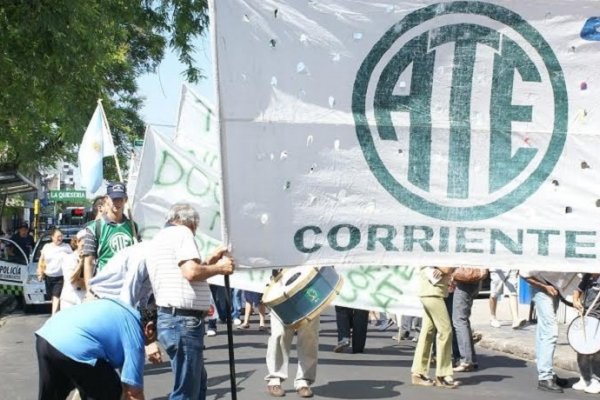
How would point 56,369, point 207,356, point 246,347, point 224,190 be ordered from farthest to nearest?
point 246,347, point 207,356, point 56,369, point 224,190

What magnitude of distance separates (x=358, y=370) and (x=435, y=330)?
143 centimetres

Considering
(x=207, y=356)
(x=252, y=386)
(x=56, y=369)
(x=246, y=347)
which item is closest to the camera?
(x=56, y=369)

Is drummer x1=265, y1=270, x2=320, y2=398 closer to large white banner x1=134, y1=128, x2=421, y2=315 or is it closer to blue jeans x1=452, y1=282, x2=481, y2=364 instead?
large white banner x1=134, y1=128, x2=421, y2=315

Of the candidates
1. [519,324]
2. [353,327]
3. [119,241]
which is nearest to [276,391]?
[119,241]

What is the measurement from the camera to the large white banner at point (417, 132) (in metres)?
5.46

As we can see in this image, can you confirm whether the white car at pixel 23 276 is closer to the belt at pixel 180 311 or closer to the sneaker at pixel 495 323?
the sneaker at pixel 495 323

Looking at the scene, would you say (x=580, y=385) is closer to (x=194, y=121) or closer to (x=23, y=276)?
(x=194, y=121)

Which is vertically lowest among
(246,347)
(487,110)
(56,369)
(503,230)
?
(246,347)

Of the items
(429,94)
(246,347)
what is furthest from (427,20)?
(246,347)

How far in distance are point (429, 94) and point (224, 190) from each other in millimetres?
1173

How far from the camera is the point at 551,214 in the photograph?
18.2 ft

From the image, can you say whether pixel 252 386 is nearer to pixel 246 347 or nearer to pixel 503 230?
pixel 246 347

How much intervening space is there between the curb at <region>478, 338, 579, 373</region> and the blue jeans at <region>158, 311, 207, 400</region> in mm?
6294

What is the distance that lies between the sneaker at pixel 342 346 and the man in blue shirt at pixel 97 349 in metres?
7.91
